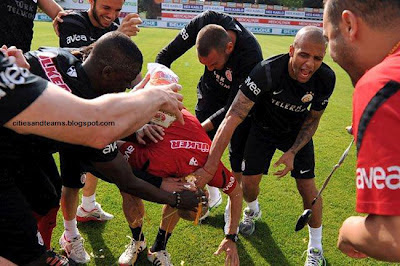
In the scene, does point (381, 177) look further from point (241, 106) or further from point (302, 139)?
point (302, 139)

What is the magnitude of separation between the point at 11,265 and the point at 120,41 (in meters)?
1.62

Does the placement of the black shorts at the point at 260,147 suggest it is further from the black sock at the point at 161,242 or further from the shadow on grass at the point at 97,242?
the shadow on grass at the point at 97,242

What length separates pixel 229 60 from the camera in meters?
4.03

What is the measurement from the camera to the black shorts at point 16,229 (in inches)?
88.7

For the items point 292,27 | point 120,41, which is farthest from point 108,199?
point 292,27

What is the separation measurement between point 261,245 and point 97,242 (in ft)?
5.76

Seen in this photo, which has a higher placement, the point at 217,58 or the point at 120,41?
the point at 120,41

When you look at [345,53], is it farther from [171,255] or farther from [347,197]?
[347,197]

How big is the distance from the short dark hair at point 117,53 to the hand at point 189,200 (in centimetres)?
96

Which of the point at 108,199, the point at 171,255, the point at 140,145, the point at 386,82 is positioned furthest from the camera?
the point at 108,199

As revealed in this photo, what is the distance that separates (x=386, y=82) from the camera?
128 centimetres

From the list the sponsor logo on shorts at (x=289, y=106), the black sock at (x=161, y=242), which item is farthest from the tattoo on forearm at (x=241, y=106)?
the black sock at (x=161, y=242)

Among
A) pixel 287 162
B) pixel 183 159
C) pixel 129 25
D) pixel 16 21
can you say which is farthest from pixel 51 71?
pixel 287 162

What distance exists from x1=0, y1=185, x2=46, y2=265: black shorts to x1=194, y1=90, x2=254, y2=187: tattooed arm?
1.25 meters
